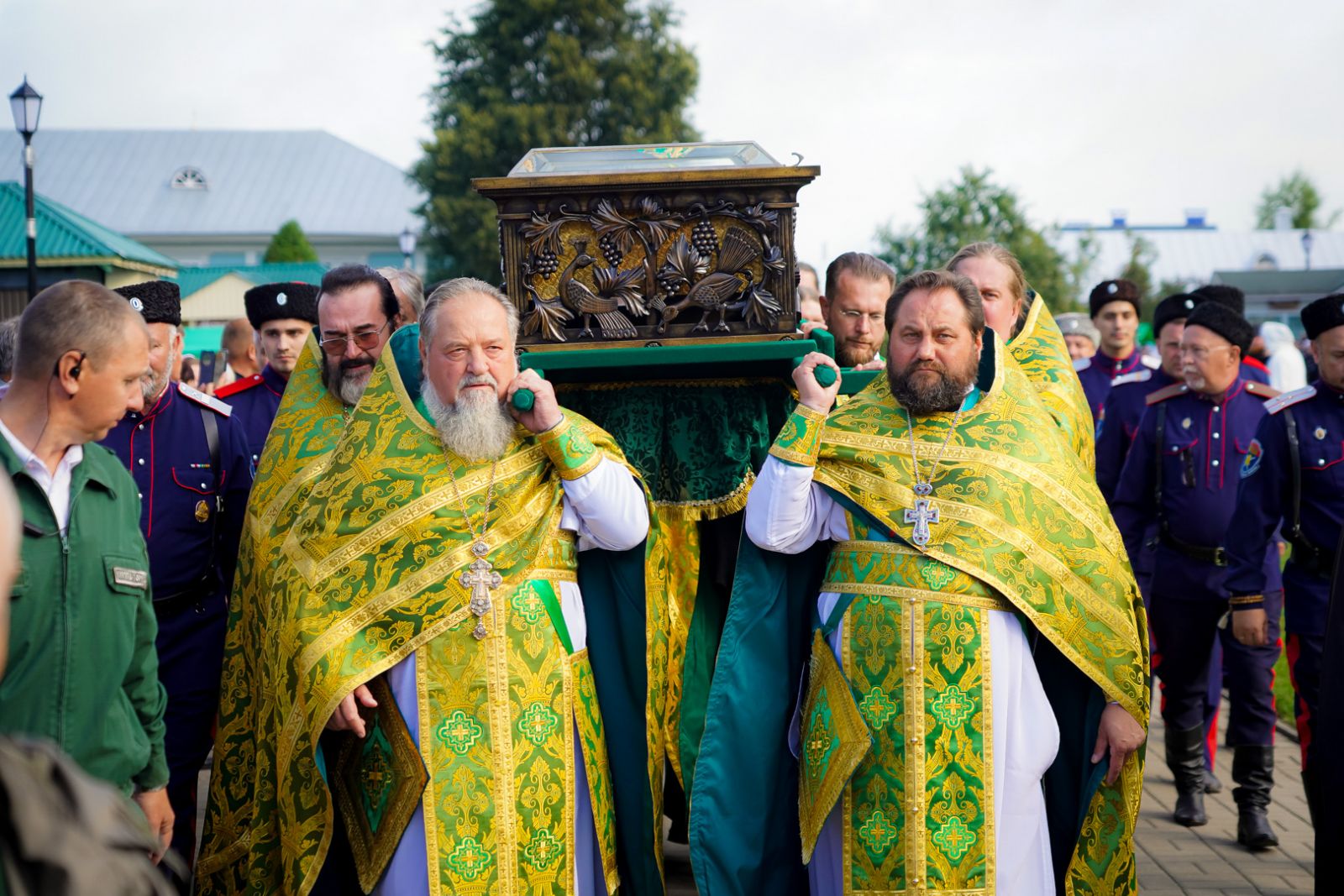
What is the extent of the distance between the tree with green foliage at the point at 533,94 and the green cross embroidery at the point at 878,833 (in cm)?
3207

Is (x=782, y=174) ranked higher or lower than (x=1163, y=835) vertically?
higher

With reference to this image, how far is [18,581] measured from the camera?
119 inches

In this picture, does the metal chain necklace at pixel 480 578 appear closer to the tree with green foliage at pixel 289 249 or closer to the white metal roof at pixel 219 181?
the tree with green foliage at pixel 289 249

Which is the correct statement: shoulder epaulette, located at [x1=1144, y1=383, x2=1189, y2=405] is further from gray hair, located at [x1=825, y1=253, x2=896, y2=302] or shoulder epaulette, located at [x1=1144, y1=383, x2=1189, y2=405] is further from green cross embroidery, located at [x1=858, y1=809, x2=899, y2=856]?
green cross embroidery, located at [x1=858, y1=809, x2=899, y2=856]

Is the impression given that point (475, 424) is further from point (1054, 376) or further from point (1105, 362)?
point (1105, 362)

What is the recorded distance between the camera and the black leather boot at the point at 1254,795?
19.0 ft

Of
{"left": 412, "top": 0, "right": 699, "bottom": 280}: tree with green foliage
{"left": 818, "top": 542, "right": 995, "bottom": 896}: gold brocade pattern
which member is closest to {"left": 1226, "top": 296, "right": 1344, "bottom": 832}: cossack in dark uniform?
{"left": 818, "top": 542, "right": 995, "bottom": 896}: gold brocade pattern

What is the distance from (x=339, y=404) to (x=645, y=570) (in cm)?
120

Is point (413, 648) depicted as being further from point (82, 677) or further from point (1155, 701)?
point (1155, 701)

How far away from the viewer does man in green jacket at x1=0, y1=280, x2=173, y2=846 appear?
3047 millimetres

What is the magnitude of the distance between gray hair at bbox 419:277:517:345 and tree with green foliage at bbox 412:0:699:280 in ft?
104

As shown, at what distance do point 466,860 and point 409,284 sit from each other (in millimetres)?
2298

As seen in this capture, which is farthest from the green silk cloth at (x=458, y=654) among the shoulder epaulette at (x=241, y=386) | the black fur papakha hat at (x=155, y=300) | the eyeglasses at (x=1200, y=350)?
the eyeglasses at (x=1200, y=350)

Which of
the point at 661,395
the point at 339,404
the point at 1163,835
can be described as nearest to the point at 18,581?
the point at 339,404
